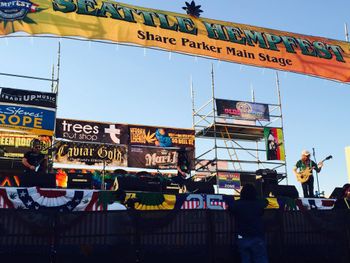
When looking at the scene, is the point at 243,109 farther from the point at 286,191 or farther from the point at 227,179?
the point at 286,191

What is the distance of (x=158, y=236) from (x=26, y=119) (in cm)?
779

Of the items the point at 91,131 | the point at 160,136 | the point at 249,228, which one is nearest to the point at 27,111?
the point at 91,131

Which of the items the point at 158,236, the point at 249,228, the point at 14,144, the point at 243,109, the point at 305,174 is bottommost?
the point at 158,236

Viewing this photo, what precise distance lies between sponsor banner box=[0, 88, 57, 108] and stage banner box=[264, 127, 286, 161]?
9.21 metres

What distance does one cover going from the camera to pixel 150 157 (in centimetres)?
1797

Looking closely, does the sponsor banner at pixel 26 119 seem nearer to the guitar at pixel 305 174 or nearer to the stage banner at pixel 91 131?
the stage banner at pixel 91 131

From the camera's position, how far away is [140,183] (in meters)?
10.3

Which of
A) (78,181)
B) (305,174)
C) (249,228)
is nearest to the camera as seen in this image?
(249,228)

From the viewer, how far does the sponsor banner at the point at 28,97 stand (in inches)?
520

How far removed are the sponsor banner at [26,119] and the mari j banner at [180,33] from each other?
2.58 m

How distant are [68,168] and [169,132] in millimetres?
4732

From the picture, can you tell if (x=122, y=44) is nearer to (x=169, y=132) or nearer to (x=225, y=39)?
(x=225, y=39)

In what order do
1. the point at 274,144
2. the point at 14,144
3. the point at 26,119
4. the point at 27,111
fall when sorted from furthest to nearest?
the point at 274,144
the point at 14,144
the point at 27,111
the point at 26,119

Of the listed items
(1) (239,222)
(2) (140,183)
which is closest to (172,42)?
(2) (140,183)
